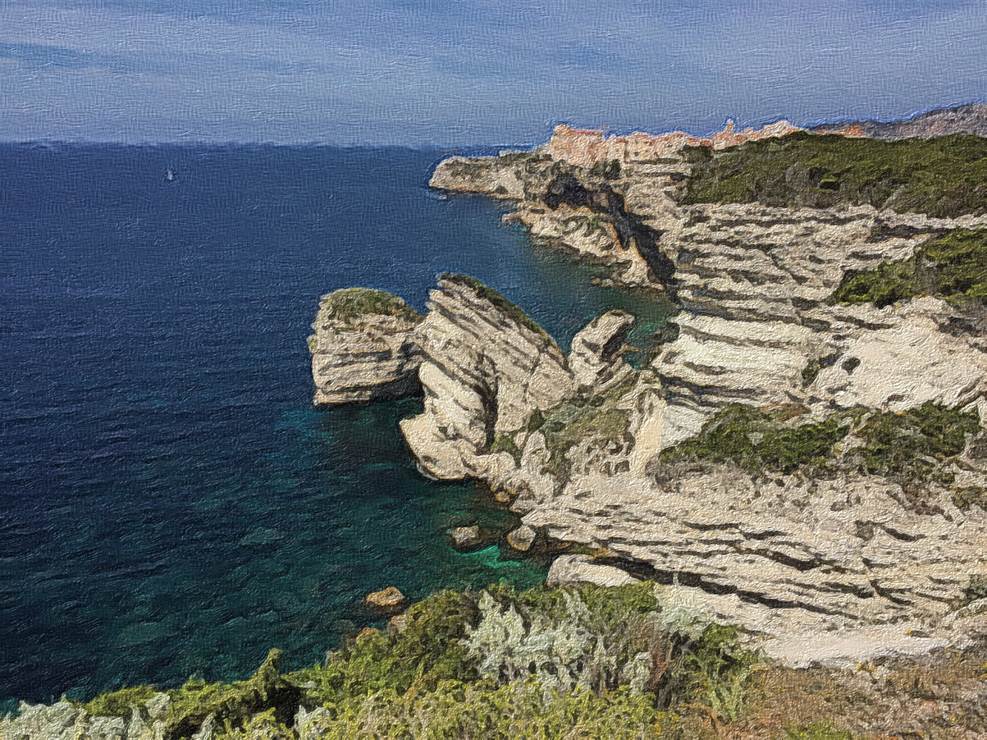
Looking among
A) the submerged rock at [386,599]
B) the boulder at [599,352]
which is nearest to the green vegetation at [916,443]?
the boulder at [599,352]

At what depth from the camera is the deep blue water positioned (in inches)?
1144

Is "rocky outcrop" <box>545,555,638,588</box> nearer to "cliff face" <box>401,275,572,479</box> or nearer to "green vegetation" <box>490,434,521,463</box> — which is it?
"green vegetation" <box>490,434,521,463</box>

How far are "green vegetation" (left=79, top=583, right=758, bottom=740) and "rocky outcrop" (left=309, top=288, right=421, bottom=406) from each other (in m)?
29.6

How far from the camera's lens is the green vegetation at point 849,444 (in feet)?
65.2

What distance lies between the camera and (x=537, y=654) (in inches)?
658

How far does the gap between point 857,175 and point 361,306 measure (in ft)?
106

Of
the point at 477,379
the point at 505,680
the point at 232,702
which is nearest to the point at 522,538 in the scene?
the point at 477,379

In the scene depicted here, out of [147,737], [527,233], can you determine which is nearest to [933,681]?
[147,737]

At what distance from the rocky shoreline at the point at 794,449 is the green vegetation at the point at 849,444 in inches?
2.4

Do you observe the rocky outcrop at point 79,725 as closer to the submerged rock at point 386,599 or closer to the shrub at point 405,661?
the shrub at point 405,661

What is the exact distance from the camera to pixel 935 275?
22406 millimetres

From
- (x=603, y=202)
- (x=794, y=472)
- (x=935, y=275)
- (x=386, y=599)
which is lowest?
(x=386, y=599)

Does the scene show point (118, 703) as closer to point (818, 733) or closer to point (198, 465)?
point (818, 733)

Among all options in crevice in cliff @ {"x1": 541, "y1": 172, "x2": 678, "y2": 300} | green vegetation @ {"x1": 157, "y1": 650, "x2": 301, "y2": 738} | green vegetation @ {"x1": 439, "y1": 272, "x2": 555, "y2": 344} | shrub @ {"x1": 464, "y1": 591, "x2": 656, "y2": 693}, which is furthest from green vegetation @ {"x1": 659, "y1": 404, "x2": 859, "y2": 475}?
crevice in cliff @ {"x1": 541, "y1": 172, "x2": 678, "y2": 300}
